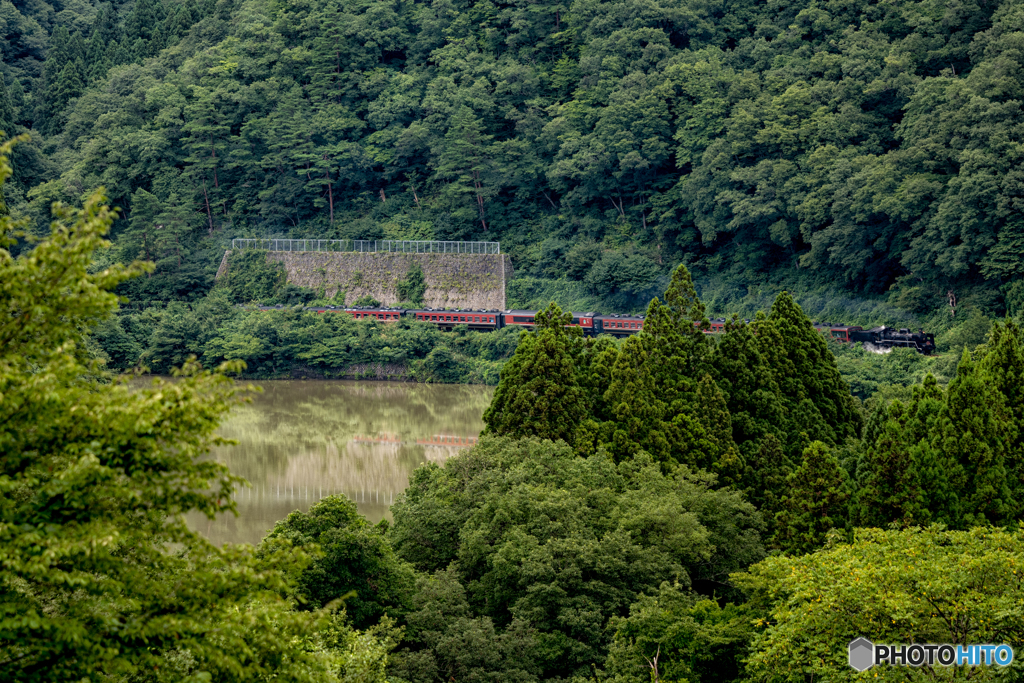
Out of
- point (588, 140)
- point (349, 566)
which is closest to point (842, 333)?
point (588, 140)

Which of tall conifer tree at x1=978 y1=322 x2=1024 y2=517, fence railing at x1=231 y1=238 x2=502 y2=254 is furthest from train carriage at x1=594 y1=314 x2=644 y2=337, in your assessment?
tall conifer tree at x1=978 y1=322 x2=1024 y2=517

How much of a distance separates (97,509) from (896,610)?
7956 mm

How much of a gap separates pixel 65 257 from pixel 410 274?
4666cm

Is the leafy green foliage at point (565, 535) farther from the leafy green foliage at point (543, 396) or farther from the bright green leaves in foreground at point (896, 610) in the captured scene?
the bright green leaves in foreground at point (896, 610)

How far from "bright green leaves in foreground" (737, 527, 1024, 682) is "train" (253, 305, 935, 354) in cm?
3013

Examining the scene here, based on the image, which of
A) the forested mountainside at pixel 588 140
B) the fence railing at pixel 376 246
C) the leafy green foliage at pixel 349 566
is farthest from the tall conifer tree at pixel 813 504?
the fence railing at pixel 376 246

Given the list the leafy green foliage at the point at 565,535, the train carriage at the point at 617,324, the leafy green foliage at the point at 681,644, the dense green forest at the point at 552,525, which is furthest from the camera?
the train carriage at the point at 617,324

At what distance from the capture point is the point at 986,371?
1952cm

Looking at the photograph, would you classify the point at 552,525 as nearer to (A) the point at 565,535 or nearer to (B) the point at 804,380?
(A) the point at 565,535

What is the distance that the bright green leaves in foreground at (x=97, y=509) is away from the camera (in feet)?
24.4

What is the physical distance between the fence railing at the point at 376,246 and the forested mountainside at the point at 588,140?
1695 mm

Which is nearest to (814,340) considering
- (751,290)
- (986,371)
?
(986,371)

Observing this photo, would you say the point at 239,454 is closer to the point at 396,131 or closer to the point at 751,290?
the point at 751,290

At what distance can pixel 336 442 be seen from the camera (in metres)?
37.2
